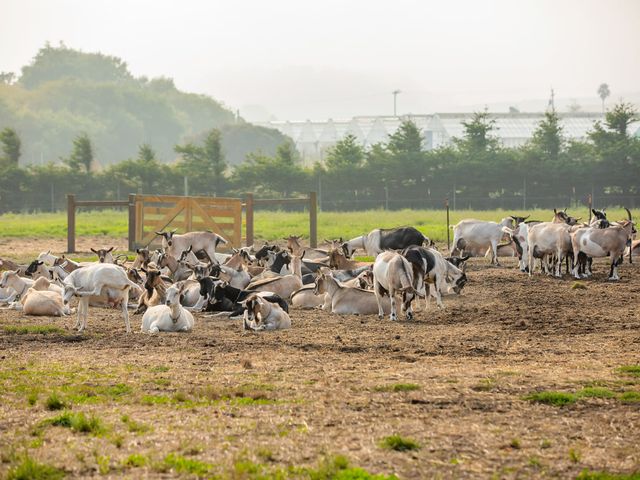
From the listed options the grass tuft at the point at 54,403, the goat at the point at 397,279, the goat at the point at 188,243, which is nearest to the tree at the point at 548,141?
the goat at the point at 188,243

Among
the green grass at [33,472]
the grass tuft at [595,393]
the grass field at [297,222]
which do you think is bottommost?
the green grass at [33,472]

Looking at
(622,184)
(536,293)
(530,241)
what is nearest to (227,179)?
(622,184)

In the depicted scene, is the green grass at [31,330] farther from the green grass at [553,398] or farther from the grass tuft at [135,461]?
the green grass at [553,398]

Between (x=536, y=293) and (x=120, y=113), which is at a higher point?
(x=120, y=113)

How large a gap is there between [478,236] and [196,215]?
8801mm

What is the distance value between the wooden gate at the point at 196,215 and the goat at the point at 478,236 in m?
6.72

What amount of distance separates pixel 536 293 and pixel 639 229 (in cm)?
1796

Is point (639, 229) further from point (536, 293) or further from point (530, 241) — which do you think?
point (536, 293)

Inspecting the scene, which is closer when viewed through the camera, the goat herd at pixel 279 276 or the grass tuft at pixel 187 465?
the grass tuft at pixel 187 465

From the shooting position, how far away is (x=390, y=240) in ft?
89.7

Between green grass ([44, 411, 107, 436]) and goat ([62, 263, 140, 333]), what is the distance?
651cm

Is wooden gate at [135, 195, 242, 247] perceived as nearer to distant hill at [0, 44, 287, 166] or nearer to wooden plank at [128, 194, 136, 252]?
wooden plank at [128, 194, 136, 252]

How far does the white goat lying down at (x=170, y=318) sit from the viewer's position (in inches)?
641

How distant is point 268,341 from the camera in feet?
49.9
